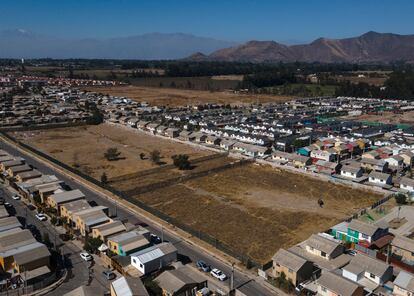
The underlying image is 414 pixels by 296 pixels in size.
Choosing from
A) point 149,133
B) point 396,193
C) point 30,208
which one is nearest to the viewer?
point 30,208

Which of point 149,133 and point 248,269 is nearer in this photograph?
point 248,269

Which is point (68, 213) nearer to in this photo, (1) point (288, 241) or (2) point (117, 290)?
(2) point (117, 290)

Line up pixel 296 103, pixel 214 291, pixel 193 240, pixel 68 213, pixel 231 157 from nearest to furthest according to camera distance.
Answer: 1. pixel 214 291
2. pixel 193 240
3. pixel 68 213
4. pixel 231 157
5. pixel 296 103

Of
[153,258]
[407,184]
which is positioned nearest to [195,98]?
[407,184]

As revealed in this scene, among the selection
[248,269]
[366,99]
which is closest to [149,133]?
[248,269]

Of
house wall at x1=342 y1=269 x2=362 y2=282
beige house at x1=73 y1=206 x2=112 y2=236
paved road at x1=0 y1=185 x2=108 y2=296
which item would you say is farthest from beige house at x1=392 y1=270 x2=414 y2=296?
beige house at x1=73 y1=206 x2=112 y2=236

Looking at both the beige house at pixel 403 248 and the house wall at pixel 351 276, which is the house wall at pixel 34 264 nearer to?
the house wall at pixel 351 276

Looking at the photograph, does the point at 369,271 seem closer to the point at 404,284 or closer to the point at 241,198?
the point at 404,284

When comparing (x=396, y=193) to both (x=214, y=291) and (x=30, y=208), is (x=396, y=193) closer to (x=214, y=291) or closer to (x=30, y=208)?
(x=214, y=291)
